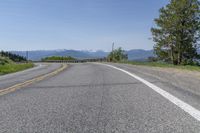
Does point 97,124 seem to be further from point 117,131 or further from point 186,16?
point 186,16

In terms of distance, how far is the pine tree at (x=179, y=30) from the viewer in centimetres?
3812

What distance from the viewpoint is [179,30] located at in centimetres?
3903

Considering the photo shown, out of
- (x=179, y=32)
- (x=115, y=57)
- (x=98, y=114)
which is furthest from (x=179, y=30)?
(x=98, y=114)

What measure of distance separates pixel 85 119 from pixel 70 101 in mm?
1985

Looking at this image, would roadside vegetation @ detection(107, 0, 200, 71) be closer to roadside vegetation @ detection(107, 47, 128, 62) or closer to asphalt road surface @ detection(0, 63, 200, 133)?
roadside vegetation @ detection(107, 47, 128, 62)

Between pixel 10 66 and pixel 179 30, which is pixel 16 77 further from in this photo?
pixel 179 30

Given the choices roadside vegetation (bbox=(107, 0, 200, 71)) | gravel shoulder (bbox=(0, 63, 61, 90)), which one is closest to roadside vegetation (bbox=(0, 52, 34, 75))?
gravel shoulder (bbox=(0, 63, 61, 90))

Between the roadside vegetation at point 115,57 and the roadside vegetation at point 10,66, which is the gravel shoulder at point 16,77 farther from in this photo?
the roadside vegetation at point 115,57

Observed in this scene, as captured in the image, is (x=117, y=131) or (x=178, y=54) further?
(x=178, y=54)

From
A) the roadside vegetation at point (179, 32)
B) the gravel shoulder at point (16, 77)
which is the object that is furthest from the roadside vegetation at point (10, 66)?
the roadside vegetation at point (179, 32)

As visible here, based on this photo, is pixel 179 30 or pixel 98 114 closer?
pixel 98 114

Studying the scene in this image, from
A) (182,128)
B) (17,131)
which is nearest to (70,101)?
(17,131)

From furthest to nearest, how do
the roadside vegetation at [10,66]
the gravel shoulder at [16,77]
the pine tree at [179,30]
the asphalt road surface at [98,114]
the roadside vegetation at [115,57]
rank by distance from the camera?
1. the roadside vegetation at [115,57]
2. the pine tree at [179,30]
3. the roadside vegetation at [10,66]
4. the gravel shoulder at [16,77]
5. the asphalt road surface at [98,114]

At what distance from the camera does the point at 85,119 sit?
5.03 metres
